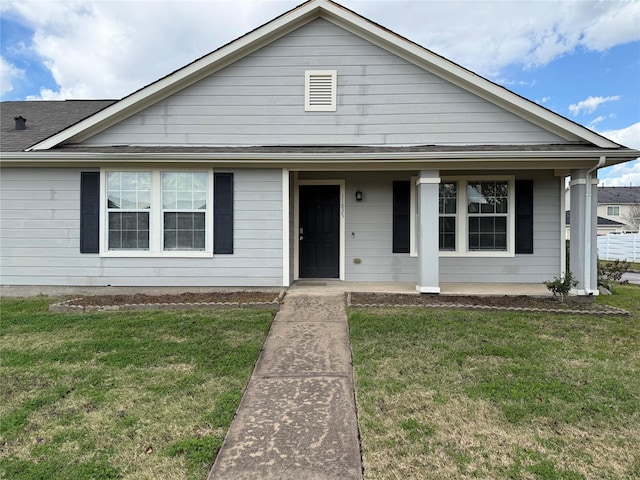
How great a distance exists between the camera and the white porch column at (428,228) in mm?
6750

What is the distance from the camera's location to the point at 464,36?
40.2 ft

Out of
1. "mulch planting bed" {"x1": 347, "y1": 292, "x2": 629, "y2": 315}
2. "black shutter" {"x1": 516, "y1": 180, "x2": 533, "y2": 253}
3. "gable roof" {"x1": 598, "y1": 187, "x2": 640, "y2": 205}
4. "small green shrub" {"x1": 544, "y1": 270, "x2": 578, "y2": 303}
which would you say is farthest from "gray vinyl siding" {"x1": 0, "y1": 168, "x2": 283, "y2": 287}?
"gable roof" {"x1": 598, "y1": 187, "x2": 640, "y2": 205}

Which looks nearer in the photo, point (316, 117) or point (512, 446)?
point (512, 446)

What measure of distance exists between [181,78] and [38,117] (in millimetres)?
4981

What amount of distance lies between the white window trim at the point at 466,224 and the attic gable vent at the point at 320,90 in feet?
9.32

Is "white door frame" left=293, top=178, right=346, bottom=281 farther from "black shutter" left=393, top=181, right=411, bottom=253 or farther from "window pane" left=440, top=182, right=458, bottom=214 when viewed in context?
"window pane" left=440, top=182, right=458, bottom=214

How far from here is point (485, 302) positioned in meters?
6.24

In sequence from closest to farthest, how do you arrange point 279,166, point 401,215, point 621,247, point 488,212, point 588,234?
point 588,234 → point 279,166 → point 488,212 → point 401,215 → point 621,247

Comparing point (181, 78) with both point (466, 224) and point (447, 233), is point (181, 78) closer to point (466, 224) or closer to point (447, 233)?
point (447, 233)

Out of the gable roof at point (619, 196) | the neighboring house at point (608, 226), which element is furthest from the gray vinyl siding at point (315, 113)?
the gable roof at point (619, 196)

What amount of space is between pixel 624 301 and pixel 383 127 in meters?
5.58

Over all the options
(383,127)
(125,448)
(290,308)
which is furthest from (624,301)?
(125,448)

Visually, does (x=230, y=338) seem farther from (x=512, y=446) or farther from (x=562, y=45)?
(x=562, y=45)

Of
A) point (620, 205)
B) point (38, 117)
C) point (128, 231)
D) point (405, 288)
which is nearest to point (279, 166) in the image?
point (128, 231)
